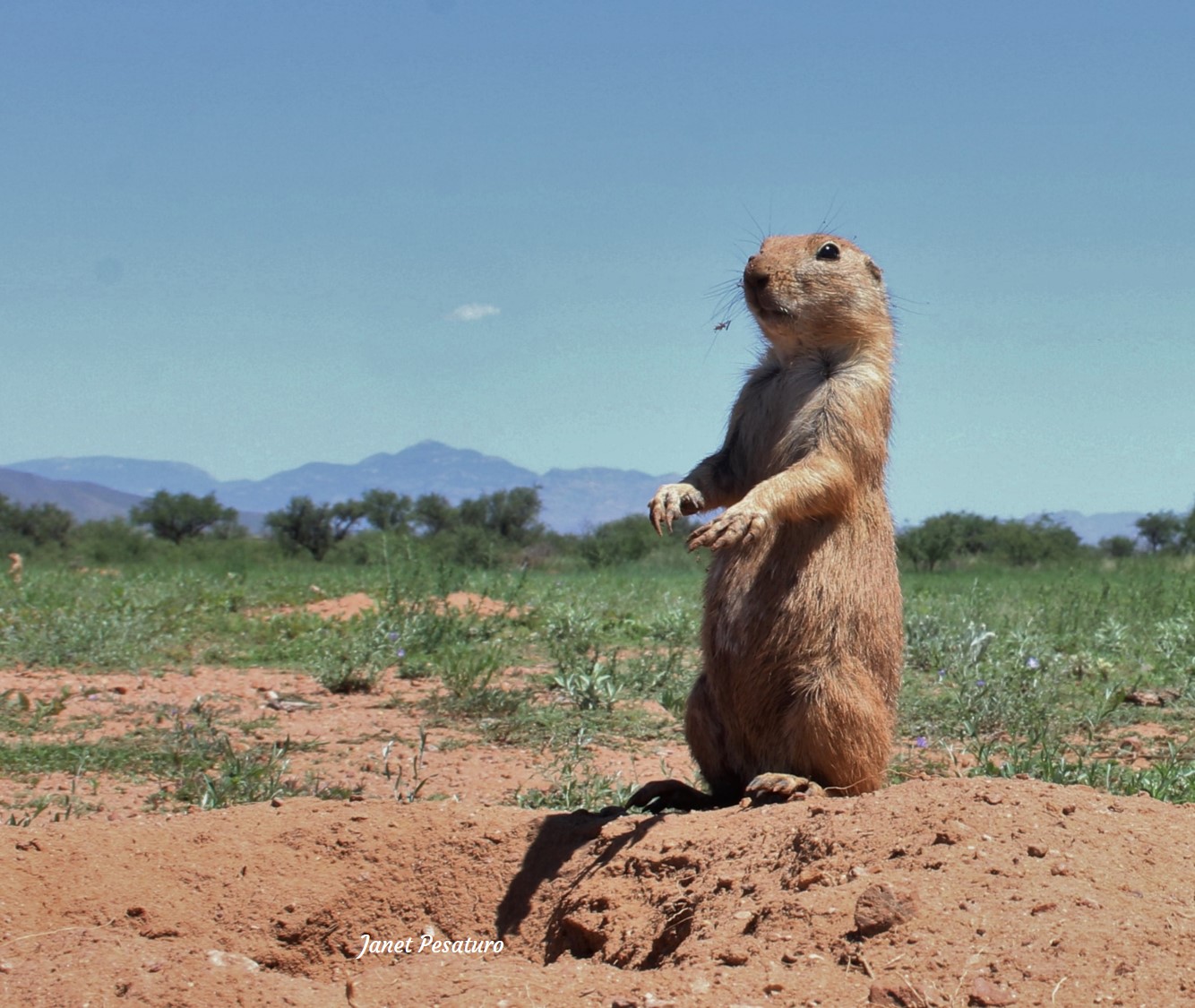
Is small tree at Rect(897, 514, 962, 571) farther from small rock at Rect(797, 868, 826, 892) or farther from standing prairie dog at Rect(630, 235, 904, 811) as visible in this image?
small rock at Rect(797, 868, 826, 892)

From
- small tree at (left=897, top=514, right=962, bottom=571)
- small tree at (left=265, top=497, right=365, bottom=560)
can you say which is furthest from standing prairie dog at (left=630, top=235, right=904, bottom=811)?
small tree at (left=265, top=497, right=365, bottom=560)

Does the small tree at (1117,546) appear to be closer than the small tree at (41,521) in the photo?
Yes

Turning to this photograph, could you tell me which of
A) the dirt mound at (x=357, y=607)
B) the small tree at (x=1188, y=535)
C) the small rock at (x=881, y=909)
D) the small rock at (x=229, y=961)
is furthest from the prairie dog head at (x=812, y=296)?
the small tree at (x=1188, y=535)

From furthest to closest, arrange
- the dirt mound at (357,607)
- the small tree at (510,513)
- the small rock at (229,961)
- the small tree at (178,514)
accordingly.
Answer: the small tree at (178,514), the small tree at (510,513), the dirt mound at (357,607), the small rock at (229,961)

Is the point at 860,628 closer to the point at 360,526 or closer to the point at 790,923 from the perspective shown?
the point at 790,923

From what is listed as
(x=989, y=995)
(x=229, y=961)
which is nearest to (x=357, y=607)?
(x=229, y=961)

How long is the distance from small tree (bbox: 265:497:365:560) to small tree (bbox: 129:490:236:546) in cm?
415

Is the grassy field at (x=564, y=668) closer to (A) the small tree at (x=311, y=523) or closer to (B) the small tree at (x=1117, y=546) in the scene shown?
(A) the small tree at (x=311, y=523)

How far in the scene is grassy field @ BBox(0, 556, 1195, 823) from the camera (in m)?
5.56

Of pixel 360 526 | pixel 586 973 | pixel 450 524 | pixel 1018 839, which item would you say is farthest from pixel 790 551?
pixel 360 526

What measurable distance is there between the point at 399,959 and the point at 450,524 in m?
35.0

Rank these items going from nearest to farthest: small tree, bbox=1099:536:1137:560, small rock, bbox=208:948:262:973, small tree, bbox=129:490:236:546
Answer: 1. small rock, bbox=208:948:262:973
2. small tree, bbox=1099:536:1137:560
3. small tree, bbox=129:490:236:546

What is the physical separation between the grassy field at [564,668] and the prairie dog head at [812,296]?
1.77m

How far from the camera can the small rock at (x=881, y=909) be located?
2.87m
